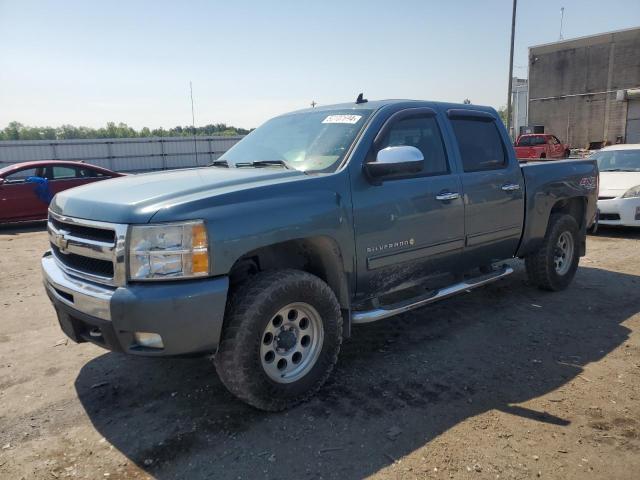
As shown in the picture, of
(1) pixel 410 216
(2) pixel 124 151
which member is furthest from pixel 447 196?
(2) pixel 124 151

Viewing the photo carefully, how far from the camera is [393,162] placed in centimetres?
346

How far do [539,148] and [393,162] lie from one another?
23250 mm

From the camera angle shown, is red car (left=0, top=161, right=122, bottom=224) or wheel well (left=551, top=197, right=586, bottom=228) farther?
red car (left=0, top=161, right=122, bottom=224)

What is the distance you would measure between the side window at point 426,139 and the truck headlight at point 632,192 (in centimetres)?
601

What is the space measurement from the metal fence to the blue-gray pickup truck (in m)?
21.1

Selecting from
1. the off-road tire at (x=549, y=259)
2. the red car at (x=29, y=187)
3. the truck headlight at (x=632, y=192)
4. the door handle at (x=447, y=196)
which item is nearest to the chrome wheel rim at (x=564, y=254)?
the off-road tire at (x=549, y=259)

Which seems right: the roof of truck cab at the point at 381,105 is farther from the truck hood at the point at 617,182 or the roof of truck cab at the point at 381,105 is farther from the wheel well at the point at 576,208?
the truck hood at the point at 617,182

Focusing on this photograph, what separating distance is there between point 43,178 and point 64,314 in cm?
928

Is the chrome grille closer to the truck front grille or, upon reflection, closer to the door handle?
the truck front grille

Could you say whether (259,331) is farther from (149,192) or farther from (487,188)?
(487,188)

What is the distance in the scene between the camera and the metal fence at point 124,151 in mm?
23311

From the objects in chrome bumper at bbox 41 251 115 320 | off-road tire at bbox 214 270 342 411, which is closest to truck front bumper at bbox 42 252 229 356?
chrome bumper at bbox 41 251 115 320

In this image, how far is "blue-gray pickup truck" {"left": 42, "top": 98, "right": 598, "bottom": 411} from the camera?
2.74 meters

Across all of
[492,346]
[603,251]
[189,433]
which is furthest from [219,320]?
[603,251]
